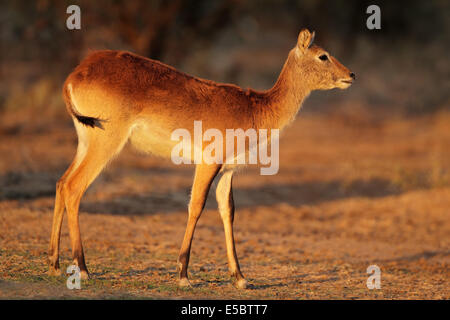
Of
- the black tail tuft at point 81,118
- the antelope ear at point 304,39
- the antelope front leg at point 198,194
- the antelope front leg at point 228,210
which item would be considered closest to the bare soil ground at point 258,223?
the antelope front leg at point 228,210

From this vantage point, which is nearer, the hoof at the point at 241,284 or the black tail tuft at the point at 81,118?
the black tail tuft at the point at 81,118

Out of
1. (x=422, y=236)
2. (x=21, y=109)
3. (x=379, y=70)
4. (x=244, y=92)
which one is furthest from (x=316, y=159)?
(x=379, y=70)

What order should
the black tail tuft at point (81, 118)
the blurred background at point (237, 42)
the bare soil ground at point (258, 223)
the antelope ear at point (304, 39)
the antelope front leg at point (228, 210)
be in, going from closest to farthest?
the black tail tuft at point (81, 118) → the bare soil ground at point (258, 223) → the antelope front leg at point (228, 210) → the antelope ear at point (304, 39) → the blurred background at point (237, 42)

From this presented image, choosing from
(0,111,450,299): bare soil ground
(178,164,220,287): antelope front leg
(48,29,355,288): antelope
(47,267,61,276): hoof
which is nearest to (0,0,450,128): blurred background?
(0,111,450,299): bare soil ground

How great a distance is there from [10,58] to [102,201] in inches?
453

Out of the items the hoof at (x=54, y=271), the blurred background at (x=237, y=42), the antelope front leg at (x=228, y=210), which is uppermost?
the blurred background at (x=237, y=42)

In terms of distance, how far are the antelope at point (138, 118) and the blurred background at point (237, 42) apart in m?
9.87

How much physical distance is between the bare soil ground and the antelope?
1.82ft

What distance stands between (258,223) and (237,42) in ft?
83.8

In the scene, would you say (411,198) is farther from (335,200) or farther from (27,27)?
(27,27)

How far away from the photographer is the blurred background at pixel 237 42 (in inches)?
665

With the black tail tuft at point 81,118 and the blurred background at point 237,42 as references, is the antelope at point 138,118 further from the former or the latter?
the blurred background at point 237,42

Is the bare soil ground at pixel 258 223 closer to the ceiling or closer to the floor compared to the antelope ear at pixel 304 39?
closer to the floor

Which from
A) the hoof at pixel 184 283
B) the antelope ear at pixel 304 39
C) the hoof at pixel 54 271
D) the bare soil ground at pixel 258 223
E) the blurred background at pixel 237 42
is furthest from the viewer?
the blurred background at pixel 237 42
